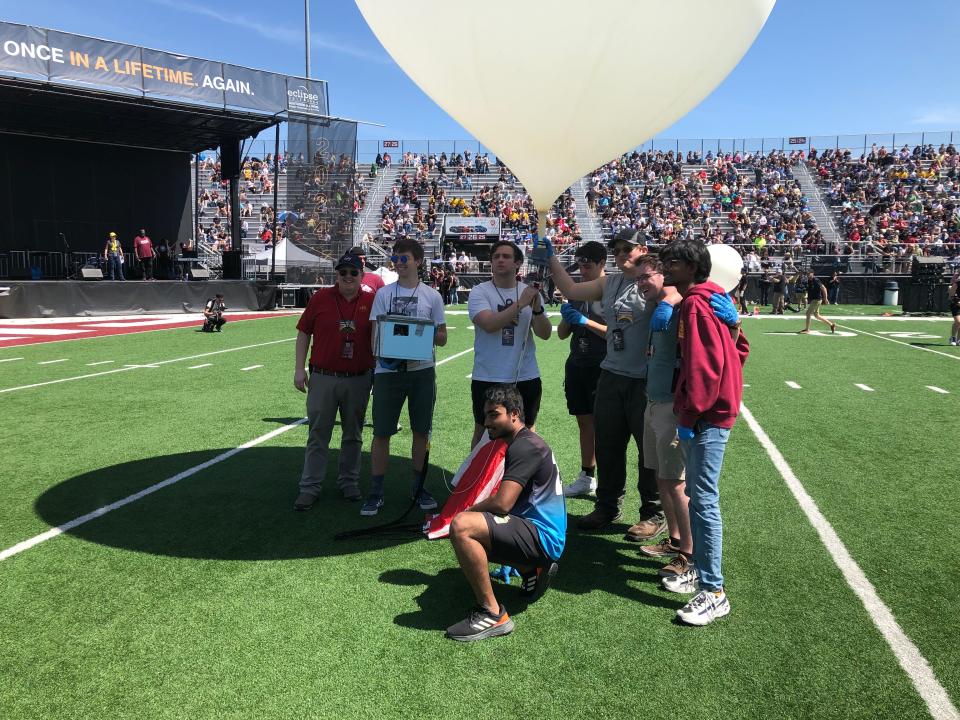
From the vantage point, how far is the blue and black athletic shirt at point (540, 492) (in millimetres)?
3541

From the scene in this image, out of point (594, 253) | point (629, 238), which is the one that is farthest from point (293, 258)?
point (629, 238)

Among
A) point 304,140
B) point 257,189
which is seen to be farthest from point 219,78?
point 257,189

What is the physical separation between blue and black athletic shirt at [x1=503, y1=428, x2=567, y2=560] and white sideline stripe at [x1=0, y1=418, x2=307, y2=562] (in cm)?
312

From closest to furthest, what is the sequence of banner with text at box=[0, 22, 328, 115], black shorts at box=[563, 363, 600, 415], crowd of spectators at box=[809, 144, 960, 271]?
1. black shorts at box=[563, 363, 600, 415]
2. banner with text at box=[0, 22, 328, 115]
3. crowd of spectators at box=[809, 144, 960, 271]

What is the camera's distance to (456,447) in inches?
274

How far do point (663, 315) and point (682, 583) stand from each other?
1.46m

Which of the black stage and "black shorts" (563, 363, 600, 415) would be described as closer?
"black shorts" (563, 363, 600, 415)

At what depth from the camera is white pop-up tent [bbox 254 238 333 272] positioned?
27.4m

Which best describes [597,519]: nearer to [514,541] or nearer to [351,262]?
[514,541]

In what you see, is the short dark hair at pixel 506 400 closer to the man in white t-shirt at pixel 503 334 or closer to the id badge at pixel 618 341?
the man in white t-shirt at pixel 503 334

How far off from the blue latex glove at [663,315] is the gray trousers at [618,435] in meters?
0.69

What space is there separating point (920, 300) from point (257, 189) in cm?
3880

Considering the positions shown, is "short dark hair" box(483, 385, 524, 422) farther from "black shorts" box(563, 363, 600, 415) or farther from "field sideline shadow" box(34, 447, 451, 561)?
"black shorts" box(563, 363, 600, 415)

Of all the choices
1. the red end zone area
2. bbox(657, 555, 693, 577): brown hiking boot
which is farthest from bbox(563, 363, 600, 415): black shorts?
the red end zone area
